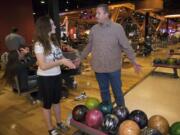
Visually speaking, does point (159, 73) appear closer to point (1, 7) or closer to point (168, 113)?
point (168, 113)

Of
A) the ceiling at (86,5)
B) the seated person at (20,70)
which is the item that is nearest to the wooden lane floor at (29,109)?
the seated person at (20,70)

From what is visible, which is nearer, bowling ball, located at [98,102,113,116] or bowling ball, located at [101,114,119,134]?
bowling ball, located at [101,114,119,134]

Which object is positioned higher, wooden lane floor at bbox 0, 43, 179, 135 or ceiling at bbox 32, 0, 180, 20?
ceiling at bbox 32, 0, 180, 20

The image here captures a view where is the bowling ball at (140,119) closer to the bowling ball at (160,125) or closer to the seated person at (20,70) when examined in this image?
the bowling ball at (160,125)

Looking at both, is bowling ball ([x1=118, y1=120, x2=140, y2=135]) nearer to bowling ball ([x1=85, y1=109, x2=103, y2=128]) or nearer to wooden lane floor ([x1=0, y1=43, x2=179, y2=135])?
bowling ball ([x1=85, y1=109, x2=103, y2=128])

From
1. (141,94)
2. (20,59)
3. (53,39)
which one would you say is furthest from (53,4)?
(53,39)

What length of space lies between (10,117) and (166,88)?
3.22 m

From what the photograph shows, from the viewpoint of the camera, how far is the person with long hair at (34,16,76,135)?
254 centimetres

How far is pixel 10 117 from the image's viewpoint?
3.89 m

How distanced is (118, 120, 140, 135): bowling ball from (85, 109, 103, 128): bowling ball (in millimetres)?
313

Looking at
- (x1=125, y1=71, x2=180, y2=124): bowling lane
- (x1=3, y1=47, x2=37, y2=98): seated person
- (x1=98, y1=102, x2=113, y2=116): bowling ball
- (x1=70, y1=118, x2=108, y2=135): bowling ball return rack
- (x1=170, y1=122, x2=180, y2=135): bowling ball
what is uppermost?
(x1=3, y1=47, x2=37, y2=98): seated person

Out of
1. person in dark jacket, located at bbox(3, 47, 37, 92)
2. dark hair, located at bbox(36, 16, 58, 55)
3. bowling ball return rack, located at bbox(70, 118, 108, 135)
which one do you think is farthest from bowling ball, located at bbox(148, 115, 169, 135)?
person in dark jacket, located at bbox(3, 47, 37, 92)

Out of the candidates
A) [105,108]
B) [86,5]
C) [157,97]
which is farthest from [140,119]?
[86,5]

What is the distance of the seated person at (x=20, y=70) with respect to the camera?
397 cm
